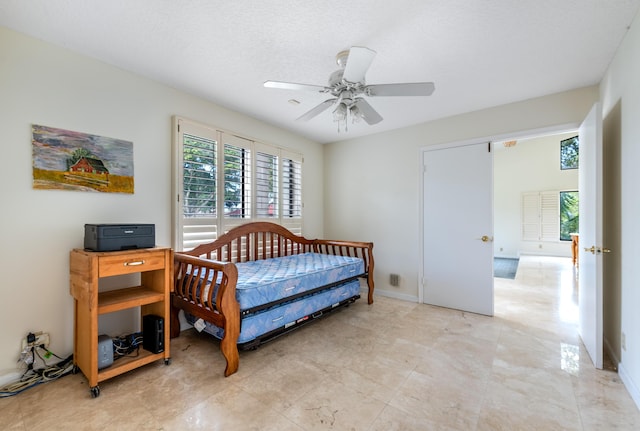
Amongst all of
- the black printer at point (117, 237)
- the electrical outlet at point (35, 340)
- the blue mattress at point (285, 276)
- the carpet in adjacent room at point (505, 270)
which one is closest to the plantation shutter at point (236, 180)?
the blue mattress at point (285, 276)

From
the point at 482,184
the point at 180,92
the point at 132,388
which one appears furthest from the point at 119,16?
the point at 482,184

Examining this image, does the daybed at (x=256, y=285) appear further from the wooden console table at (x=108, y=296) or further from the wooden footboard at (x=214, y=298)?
the wooden console table at (x=108, y=296)

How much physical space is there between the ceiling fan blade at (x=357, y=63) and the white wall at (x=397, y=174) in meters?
2.16

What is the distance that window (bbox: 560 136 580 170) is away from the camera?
7.68 meters

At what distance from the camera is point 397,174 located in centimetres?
395

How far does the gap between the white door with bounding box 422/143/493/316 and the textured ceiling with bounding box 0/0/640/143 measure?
3.00 feet

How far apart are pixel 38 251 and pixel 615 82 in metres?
4.66

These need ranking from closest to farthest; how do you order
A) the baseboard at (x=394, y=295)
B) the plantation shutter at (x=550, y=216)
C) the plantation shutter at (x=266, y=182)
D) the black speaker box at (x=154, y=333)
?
1. the black speaker box at (x=154, y=333)
2. the plantation shutter at (x=266, y=182)
3. the baseboard at (x=394, y=295)
4. the plantation shutter at (x=550, y=216)

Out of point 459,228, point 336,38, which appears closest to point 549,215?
point 459,228

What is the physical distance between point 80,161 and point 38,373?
5.25ft

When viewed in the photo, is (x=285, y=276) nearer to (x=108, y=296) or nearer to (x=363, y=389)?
(x=363, y=389)

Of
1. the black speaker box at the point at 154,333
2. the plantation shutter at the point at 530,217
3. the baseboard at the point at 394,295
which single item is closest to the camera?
the black speaker box at the point at 154,333

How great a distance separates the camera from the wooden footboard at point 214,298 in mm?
2020

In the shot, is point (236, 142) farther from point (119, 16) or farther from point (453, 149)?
point (453, 149)
